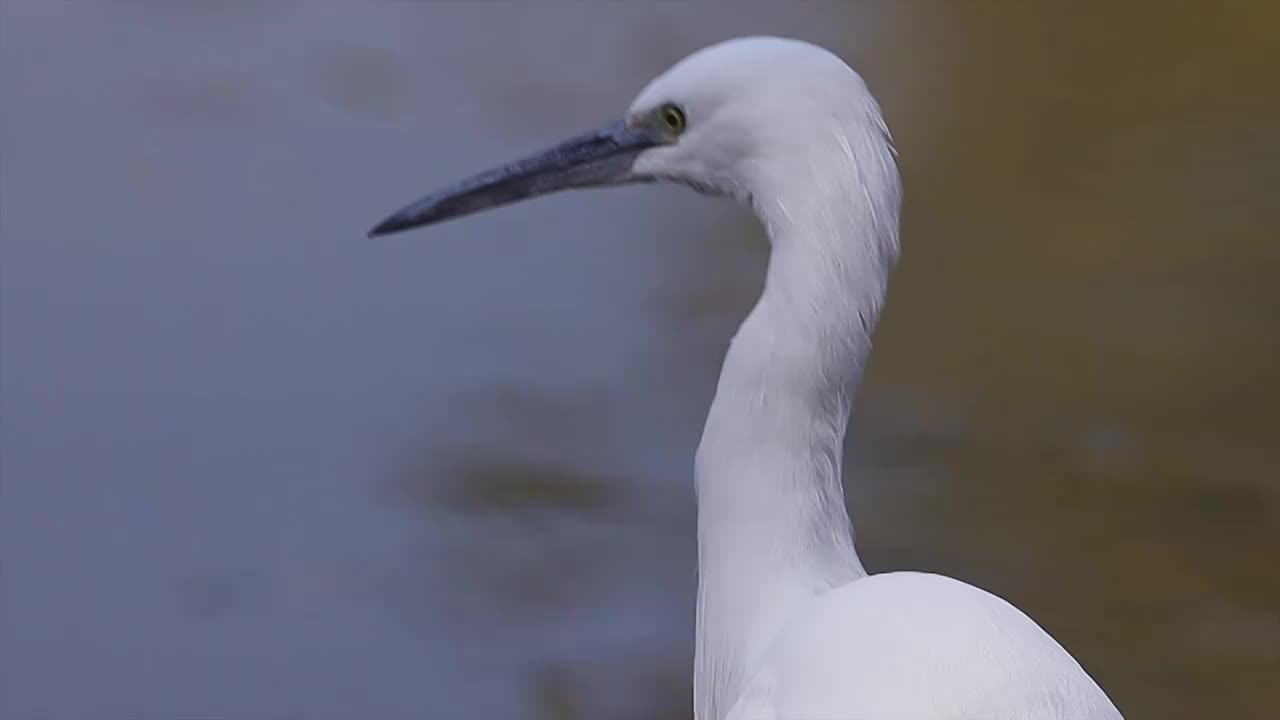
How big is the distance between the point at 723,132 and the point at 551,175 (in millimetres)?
222

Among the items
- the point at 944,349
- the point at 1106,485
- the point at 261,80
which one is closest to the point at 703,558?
the point at 1106,485

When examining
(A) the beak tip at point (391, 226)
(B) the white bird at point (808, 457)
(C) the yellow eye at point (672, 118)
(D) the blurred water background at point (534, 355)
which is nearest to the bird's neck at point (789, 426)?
(B) the white bird at point (808, 457)

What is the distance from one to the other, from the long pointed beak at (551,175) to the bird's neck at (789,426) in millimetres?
191

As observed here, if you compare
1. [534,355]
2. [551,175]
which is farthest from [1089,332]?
[551,175]

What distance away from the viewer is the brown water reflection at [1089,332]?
8.11ft

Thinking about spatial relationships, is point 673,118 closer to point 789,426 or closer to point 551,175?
point 551,175

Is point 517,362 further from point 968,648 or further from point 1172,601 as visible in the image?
point 968,648

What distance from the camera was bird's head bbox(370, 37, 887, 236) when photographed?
4.25ft

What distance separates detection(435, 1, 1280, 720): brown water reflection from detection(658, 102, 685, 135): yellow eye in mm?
1084

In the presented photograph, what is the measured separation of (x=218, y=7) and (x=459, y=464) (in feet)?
4.63

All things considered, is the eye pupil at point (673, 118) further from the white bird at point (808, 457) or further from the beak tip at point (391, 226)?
the beak tip at point (391, 226)

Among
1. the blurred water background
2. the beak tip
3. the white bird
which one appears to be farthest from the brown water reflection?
the white bird

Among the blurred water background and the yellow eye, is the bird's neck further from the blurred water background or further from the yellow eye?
the blurred water background

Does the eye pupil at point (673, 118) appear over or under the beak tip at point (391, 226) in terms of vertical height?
over
